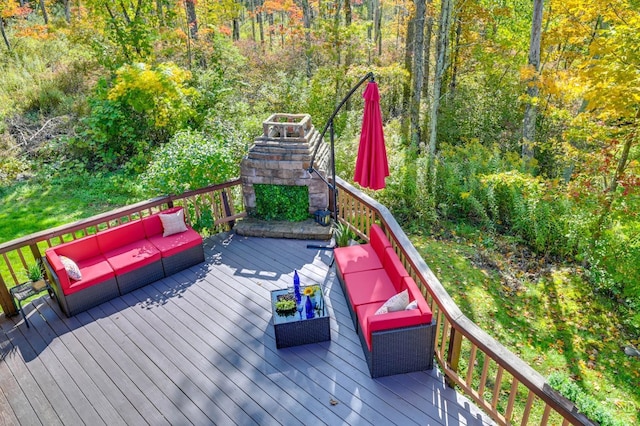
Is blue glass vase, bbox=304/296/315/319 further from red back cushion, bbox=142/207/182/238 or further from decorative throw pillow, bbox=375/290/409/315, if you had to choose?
red back cushion, bbox=142/207/182/238

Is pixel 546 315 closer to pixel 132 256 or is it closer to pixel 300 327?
pixel 300 327

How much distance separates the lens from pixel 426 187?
945cm

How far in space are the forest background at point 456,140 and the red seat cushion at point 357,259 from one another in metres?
2.40

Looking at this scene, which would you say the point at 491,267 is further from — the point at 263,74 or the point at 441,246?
the point at 263,74

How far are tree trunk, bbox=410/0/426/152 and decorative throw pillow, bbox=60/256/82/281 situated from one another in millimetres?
8805

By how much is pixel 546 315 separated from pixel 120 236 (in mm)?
6781

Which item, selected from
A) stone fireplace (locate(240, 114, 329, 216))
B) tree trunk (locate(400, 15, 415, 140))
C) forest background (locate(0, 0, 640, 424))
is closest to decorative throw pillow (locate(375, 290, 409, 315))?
forest background (locate(0, 0, 640, 424))

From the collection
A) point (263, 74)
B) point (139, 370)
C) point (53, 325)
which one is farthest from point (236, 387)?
point (263, 74)

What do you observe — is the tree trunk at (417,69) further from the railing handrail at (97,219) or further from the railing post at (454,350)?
the railing post at (454,350)

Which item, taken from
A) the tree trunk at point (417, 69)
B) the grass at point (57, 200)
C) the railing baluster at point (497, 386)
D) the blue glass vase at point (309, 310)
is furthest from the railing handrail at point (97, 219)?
the tree trunk at point (417, 69)

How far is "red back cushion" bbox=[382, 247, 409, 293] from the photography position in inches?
190

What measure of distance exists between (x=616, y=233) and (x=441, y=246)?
9.74 feet

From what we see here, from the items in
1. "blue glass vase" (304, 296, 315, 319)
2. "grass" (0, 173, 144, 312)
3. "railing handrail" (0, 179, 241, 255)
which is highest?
"railing handrail" (0, 179, 241, 255)

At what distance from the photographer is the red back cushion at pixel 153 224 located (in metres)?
6.41
